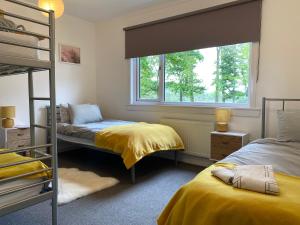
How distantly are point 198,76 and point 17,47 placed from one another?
262 cm

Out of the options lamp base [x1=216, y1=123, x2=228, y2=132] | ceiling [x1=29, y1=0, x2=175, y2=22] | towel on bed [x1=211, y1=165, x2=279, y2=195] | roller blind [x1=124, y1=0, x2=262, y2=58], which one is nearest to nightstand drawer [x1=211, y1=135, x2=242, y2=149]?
lamp base [x1=216, y1=123, x2=228, y2=132]

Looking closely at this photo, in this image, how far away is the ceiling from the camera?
3.47 metres

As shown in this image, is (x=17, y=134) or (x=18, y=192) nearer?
(x=18, y=192)

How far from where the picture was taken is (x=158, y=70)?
3773 millimetres

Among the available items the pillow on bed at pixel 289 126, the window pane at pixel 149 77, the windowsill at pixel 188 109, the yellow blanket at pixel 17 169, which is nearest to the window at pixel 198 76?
the window pane at pixel 149 77

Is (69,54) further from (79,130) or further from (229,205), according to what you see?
(229,205)

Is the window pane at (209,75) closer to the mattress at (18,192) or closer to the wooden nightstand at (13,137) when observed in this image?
the wooden nightstand at (13,137)

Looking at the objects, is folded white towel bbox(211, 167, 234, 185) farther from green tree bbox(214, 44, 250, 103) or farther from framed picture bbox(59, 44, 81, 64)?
framed picture bbox(59, 44, 81, 64)

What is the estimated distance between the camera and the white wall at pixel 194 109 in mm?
2559

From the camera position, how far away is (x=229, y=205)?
3.27 feet

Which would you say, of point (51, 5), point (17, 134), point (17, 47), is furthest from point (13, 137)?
point (17, 47)

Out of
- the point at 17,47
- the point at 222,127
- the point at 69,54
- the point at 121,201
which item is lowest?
the point at 121,201

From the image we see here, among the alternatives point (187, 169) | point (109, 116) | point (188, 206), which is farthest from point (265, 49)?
point (109, 116)

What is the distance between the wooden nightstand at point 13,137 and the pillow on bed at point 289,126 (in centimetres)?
318
